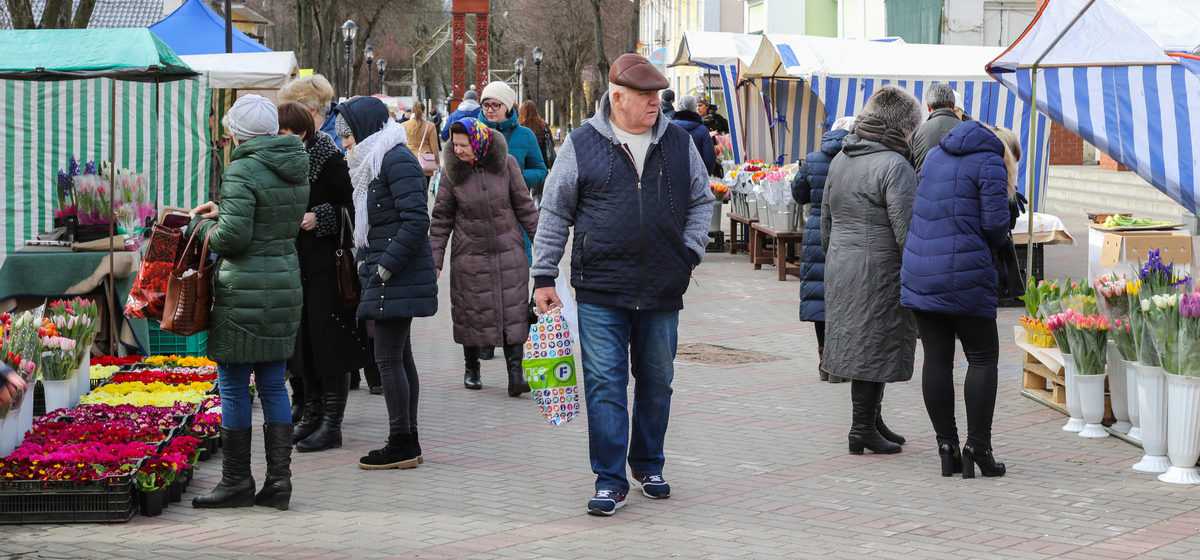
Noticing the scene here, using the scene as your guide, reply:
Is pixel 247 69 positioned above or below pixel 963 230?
above

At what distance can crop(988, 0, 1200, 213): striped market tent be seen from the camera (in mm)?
9203

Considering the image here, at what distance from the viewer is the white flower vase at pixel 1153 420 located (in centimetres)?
693

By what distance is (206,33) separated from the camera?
2198cm

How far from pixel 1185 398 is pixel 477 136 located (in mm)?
3864

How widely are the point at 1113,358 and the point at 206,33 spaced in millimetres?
16998

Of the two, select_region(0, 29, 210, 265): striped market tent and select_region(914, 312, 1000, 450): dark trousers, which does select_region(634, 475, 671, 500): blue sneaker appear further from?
select_region(0, 29, 210, 265): striped market tent

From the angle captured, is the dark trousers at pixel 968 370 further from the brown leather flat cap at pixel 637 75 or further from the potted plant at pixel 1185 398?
the brown leather flat cap at pixel 637 75

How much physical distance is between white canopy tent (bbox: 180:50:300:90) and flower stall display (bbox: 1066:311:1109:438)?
1111 cm

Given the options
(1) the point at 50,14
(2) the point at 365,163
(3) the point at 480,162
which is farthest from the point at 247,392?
(1) the point at 50,14

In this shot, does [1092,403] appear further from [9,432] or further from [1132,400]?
[9,432]

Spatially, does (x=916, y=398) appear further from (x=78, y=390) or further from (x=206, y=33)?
(x=206, y=33)

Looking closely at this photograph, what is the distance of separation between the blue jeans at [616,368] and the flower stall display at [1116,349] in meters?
2.60

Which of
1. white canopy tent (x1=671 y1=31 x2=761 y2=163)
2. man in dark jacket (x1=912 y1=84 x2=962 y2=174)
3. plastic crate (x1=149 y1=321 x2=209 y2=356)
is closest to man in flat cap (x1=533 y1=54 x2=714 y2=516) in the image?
man in dark jacket (x1=912 y1=84 x2=962 y2=174)

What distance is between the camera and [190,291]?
6109 millimetres
